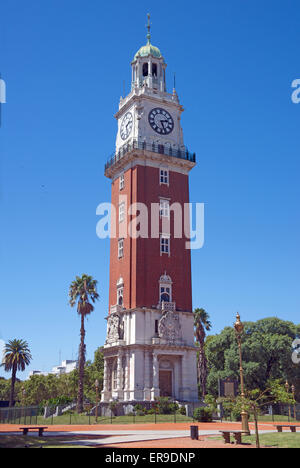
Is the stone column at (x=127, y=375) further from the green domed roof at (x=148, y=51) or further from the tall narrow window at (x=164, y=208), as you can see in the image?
the green domed roof at (x=148, y=51)

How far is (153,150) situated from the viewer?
60.2 meters

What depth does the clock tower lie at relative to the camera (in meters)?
52.8

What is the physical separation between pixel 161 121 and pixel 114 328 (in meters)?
27.7

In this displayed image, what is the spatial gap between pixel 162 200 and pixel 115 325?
52.8ft

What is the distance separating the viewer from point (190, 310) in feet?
189

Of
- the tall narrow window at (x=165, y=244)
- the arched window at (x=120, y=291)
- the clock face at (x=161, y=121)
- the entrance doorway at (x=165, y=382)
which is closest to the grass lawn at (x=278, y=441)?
the entrance doorway at (x=165, y=382)

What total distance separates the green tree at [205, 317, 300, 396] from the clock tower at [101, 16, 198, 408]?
10.6 metres

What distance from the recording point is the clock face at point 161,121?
62.8 m

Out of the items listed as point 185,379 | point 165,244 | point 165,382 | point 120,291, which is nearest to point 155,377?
point 165,382

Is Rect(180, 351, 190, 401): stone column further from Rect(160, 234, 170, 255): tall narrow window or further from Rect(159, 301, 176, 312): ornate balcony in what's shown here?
Rect(160, 234, 170, 255): tall narrow window

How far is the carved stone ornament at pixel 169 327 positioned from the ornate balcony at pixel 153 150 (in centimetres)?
2043

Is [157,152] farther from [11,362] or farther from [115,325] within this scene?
[11,362]
